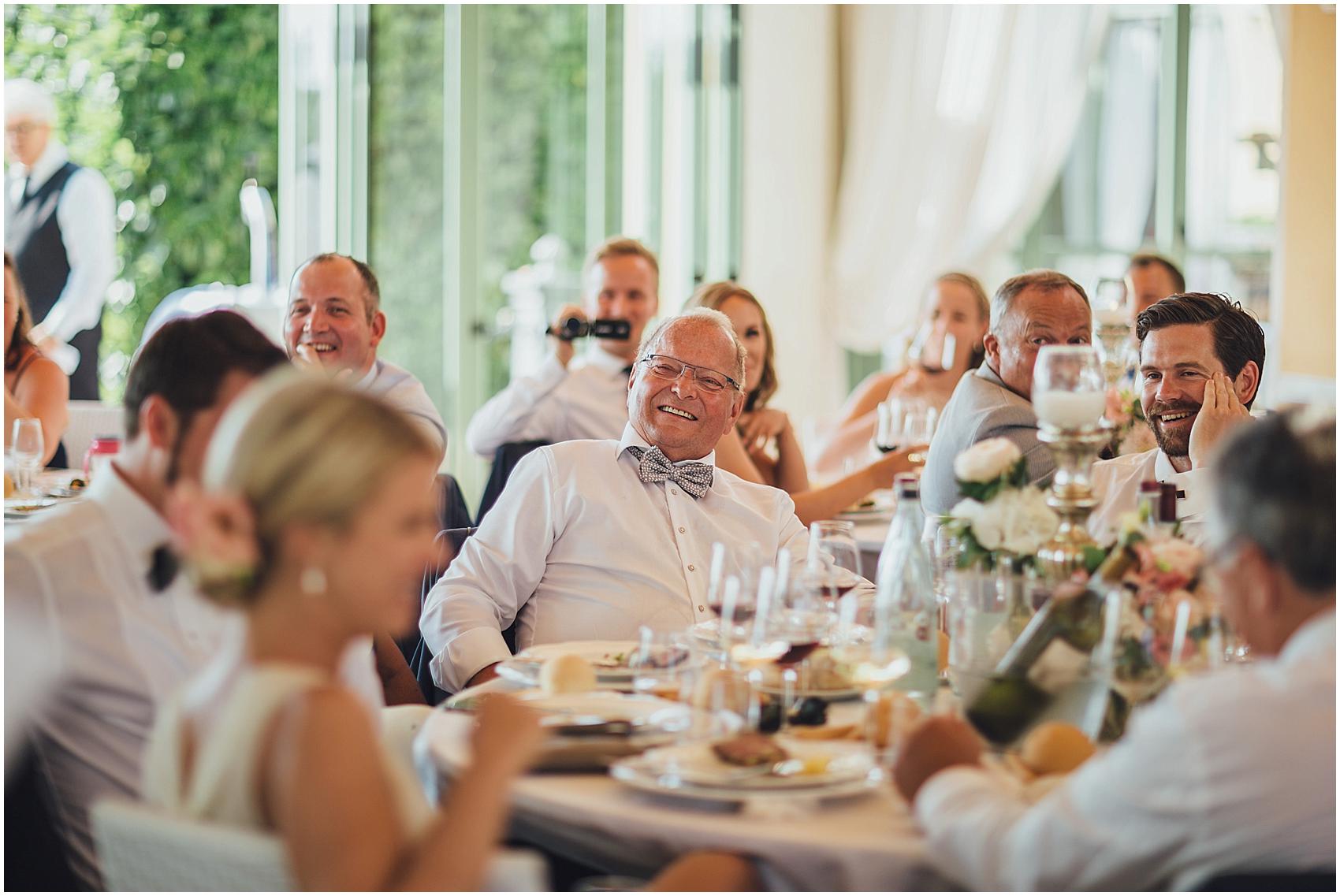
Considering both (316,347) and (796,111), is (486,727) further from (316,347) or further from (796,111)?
(796,111)

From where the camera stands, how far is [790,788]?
1.69m

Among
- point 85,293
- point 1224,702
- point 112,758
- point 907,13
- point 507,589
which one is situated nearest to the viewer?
point 1224,702

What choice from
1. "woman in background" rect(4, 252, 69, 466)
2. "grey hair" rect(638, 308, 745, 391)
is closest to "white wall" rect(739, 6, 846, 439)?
"woman in background" rect(4, 252, 69, 466)

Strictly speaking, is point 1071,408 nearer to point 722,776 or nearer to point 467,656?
point 722,776

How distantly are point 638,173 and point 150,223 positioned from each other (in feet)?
7.97

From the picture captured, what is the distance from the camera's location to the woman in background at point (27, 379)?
462cm

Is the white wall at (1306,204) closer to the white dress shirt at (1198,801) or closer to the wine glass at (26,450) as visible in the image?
the wine glass at (26,450)

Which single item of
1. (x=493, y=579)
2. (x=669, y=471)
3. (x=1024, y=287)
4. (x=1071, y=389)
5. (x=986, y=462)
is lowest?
(x=493, y=579)

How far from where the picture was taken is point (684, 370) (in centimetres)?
306

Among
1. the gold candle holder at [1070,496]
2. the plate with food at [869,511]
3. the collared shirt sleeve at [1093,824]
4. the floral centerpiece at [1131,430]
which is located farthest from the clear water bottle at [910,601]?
the plate with food at [869,511]

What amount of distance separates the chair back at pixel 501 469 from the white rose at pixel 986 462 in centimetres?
235

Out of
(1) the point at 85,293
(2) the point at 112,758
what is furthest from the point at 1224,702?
(1) the point at 85,293

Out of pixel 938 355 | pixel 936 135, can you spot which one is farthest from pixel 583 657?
pixel 936 135

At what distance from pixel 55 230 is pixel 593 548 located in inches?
163
